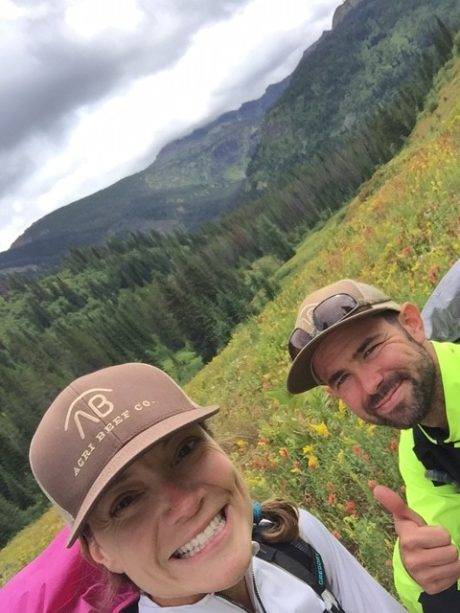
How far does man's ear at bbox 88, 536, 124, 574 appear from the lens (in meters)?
2.23

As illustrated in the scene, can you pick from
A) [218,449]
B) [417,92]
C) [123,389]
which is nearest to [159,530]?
[218,449]

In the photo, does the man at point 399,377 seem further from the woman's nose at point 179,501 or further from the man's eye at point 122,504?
the man's eye at point 122,504

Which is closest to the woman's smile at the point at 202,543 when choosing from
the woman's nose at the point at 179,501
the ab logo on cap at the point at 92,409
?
the woman's nose at the point at 179,501

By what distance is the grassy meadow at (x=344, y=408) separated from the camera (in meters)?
4.79

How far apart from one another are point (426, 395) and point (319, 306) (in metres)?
0.95

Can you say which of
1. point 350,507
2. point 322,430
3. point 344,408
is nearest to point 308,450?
point 322,430

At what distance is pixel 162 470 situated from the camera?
229cm

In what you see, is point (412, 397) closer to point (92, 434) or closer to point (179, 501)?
point (179, 501)

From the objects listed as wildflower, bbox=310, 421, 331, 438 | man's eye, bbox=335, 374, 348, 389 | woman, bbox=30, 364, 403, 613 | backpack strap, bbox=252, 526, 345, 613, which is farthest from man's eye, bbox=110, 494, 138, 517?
wildflower, bbox=310, 421, 331, 438

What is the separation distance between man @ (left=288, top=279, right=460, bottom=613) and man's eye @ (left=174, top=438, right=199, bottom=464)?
5.02 ft

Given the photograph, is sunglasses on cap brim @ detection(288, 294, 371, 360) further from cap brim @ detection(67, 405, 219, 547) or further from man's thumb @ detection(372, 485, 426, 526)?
cap brim @ detection(67, 405, 219, 547)

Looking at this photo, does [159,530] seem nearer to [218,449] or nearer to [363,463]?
[218,449]

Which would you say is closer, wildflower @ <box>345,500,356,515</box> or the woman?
the woman

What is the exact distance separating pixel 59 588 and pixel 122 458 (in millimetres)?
659
